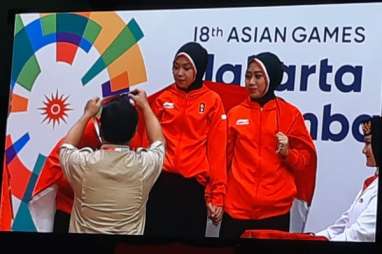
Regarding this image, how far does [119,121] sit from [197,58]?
57 centimetres

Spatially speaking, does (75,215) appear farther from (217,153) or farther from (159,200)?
(217,153)

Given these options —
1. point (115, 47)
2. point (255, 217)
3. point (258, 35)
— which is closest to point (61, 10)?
point (115, 47)

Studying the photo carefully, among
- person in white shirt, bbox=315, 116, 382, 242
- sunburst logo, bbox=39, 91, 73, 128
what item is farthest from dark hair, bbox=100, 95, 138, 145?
person in white shirt, bbox=315, 116, 382, 242

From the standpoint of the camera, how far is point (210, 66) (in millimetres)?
6172

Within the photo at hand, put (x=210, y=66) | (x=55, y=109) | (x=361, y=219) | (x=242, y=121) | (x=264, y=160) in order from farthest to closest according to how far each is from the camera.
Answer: (x=55, y=109), (x=210, y=66), (x=242, y=121), (x=264, y=160), (x=361, y=219)

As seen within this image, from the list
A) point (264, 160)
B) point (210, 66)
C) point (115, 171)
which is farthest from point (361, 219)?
point (115, 171)

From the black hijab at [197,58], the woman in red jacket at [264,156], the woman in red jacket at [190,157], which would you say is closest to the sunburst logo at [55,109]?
the woman in red jacket at [190,157]

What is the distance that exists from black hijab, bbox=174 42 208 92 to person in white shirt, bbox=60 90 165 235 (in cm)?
31

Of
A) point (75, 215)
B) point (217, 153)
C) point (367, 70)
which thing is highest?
point (367, 70)

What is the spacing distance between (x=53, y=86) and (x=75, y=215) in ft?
2.57

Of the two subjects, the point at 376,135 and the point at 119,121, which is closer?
the point at 376,135

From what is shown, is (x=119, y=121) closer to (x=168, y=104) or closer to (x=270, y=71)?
(x=168, y=104)

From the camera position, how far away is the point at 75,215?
618cm

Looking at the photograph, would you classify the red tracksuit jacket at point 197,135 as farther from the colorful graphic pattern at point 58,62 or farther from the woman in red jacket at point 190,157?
the colorful graphic pattern at point 58,62
